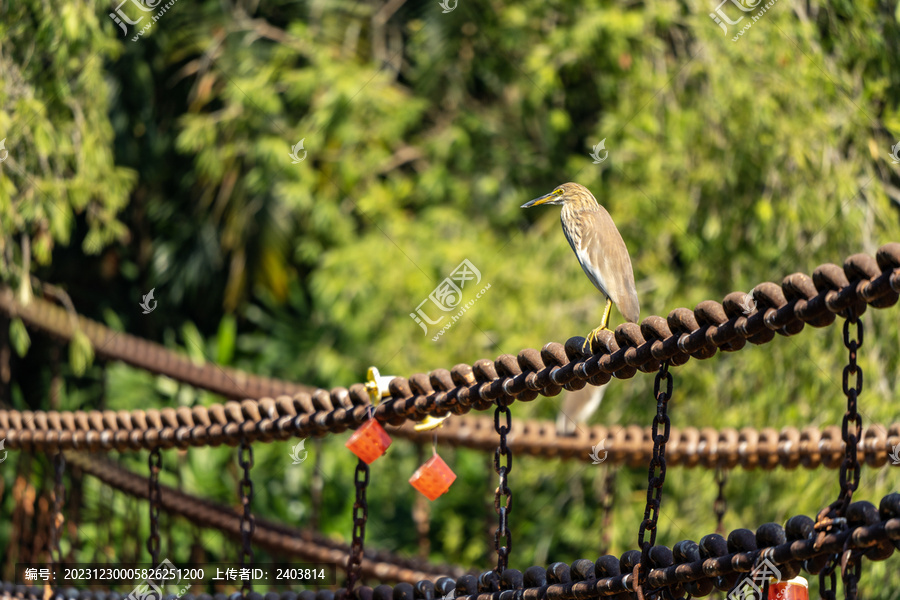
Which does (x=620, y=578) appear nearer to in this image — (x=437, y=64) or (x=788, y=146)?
(x=788, y=146)

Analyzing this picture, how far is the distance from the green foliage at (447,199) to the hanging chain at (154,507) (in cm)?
170

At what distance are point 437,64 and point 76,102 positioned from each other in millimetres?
3624

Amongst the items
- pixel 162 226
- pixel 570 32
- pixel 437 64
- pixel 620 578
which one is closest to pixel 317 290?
pixel 162 226

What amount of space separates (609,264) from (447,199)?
5333 mm

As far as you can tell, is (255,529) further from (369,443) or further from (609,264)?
(609,264)

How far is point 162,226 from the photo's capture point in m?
7.46

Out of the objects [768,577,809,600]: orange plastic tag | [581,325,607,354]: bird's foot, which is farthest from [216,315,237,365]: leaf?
[768,577,809,600]: orange plastic tag

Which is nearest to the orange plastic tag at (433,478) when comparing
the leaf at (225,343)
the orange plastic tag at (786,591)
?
the orange plastic tag at (786,591)

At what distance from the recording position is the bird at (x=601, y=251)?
73.2 inches

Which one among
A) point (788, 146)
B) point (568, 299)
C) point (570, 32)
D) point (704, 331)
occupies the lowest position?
point (704, 331)

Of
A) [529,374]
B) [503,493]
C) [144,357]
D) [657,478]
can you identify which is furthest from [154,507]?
[144,357]

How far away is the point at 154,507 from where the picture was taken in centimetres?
236

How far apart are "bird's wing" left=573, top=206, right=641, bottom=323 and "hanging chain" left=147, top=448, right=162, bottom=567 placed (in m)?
1.25

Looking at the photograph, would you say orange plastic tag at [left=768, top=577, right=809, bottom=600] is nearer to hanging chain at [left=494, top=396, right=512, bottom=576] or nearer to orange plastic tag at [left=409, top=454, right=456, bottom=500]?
hanging chain at [left=494, top=396, right=512, bottom=576]
